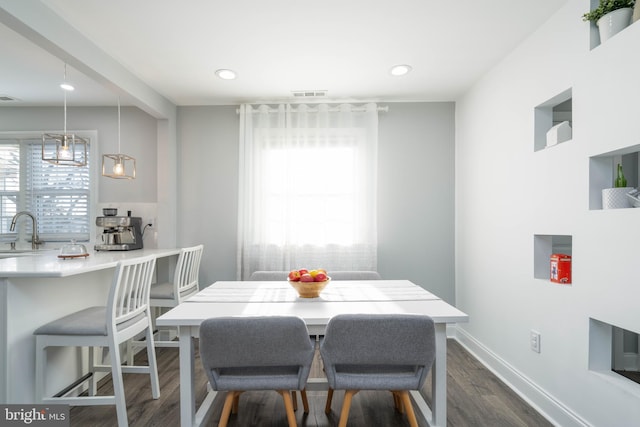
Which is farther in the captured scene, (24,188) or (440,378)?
(24,188)

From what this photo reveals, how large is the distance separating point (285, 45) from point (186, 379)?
222 cm

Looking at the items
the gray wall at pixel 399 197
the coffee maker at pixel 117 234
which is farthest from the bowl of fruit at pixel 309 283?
the coffee maker at pixel 117 234

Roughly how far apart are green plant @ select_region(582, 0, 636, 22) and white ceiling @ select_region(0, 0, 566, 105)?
33 cm

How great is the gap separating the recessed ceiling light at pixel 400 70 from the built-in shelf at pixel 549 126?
1048mm

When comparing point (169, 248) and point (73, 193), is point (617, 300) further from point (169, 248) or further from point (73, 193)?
point (73, 193)

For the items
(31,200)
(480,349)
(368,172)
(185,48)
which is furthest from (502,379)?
(31,200)

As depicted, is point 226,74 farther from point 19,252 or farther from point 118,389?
point 19,252

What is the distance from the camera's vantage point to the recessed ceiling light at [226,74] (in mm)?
2891

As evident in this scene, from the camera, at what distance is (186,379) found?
5.33ft

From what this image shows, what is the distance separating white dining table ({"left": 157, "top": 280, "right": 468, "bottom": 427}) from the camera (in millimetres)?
1618

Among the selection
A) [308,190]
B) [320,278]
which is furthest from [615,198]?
[308,190]

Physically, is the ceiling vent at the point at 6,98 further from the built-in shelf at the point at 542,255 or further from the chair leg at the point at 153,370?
the built-in shelf at the point at 542,255

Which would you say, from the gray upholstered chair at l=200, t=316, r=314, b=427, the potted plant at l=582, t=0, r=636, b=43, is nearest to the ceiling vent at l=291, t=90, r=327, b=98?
the potted plant at l=582, t=0, r=636, b=43

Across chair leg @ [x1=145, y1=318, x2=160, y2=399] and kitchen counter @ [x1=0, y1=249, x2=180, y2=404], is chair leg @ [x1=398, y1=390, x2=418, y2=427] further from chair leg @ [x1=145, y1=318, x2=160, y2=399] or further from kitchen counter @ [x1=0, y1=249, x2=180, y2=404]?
kitchen counter @ [x1=0, y1=249, x2=180, y2=404]
